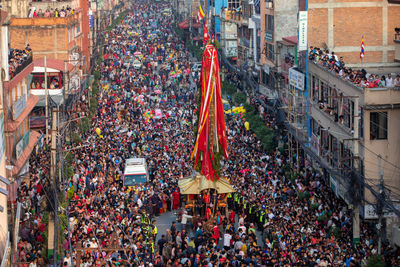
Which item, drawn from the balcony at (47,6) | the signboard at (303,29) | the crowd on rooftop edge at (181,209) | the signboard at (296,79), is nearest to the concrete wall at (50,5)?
the balcony at (47,6)

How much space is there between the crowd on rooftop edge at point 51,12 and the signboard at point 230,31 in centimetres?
2005

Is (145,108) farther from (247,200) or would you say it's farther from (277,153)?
(247,200)

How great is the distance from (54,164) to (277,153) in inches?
782

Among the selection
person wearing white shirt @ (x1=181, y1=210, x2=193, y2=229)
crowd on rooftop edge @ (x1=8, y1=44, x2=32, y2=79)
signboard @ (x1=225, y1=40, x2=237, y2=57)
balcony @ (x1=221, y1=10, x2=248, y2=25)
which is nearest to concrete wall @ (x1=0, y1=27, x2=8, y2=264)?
crowd on rooftop edge @ (x1=8, y1=44, x2=32, y2=79)

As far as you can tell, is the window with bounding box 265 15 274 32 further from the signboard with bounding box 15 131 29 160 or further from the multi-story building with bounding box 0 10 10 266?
the multi-story building with bounding box 0 10 10 266

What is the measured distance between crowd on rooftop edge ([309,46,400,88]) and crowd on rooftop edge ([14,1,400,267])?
5255 millimetres

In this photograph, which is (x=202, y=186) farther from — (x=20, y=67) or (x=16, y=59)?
(x=16, y=59)

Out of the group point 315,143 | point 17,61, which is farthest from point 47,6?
point 315,143

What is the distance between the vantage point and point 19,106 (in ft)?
142

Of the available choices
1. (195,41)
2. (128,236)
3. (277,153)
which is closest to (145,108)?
(277,153)

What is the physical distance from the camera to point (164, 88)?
80.0 meters

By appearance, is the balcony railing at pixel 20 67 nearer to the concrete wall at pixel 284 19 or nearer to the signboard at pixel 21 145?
the signboard at pixel 21 145

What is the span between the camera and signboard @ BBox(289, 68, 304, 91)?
51719mm

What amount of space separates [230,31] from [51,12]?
75.8 ft
